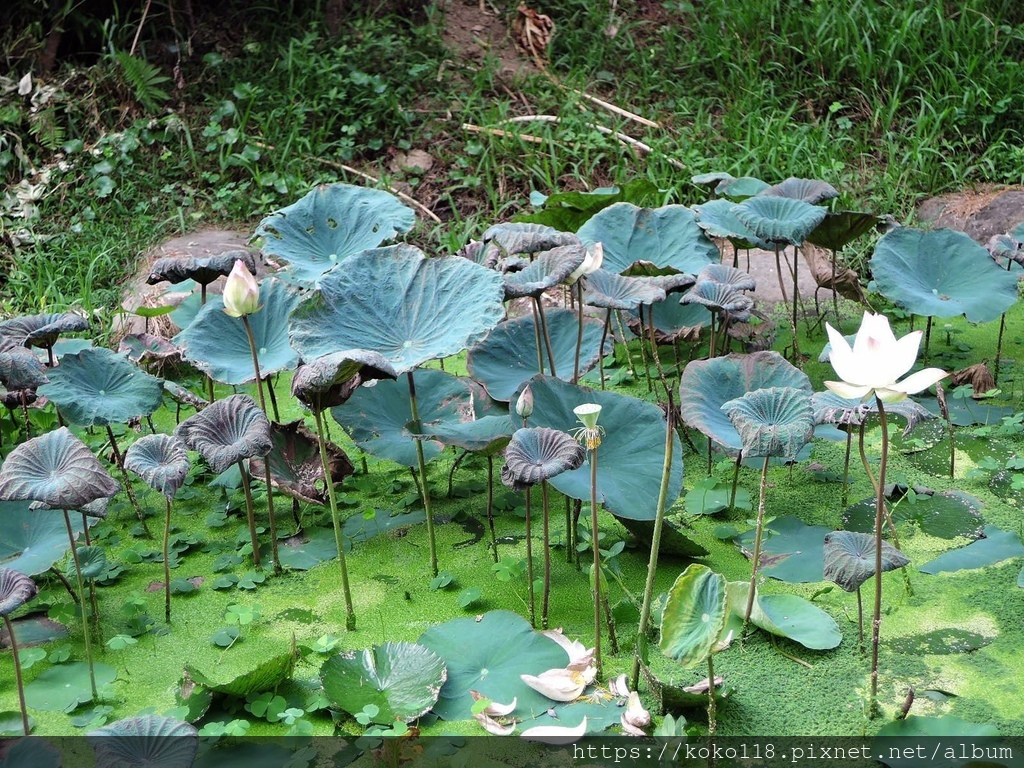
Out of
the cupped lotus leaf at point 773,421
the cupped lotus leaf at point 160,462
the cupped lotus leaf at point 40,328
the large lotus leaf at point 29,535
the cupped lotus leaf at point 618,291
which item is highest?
the cupped lotus leaf at point 618,291

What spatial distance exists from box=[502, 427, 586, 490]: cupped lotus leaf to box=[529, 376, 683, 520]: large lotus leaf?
0.21 metres

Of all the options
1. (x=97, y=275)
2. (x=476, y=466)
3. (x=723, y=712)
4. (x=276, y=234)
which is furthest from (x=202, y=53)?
(x=723, y=712)

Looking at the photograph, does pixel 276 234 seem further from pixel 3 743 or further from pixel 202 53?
pixel 202 53

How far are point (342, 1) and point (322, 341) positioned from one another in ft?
12.2

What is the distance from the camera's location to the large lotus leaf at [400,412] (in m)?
2.72

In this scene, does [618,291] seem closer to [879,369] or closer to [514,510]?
[514,510]

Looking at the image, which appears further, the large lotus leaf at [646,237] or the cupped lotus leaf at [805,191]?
the cupped lotus leaf at [805,191]

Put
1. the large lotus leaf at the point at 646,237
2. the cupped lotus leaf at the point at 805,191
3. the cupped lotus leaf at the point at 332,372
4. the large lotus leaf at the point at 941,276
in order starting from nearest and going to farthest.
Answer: the cupped lotus leaf at the point at 332,372
the large lotus leaf at the point at 941,276
the large lotus leaf at the point at 646,237
the cupped lotus leaf at the point at 805,191

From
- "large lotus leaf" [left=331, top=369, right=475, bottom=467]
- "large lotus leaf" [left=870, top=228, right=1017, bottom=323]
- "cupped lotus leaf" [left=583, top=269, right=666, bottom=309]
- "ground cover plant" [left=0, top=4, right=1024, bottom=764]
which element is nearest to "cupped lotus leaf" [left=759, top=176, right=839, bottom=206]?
"ground cover plant" [left=0, top=4, right=1024, bottom=764]

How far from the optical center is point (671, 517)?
2781mm

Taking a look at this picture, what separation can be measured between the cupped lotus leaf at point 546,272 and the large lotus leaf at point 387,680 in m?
0.87

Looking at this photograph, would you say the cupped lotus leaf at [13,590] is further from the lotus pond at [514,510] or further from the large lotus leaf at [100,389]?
the large lotus leaf at [100,389]

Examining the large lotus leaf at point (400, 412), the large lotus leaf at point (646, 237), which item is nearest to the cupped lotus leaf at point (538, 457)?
the large lotus leaf at point (400, 412)

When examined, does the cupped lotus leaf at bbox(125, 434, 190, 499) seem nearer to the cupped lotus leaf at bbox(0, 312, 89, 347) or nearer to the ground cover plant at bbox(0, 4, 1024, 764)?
the ground cover plant at bbox(0, 4, 1024, 764)
